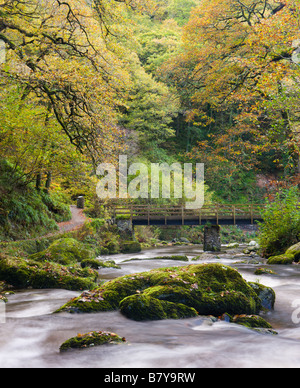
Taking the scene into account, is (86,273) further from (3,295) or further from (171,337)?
(171,337)

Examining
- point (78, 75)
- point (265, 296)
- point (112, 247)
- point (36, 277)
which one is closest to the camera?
point (265, 296)

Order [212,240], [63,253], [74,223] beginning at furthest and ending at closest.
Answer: [212,240] → [74,223] → [63,253]

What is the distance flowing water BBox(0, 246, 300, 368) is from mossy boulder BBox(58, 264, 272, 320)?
0.96ft

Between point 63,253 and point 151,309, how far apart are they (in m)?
6.61

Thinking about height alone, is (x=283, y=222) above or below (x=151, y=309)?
above

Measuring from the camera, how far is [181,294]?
6.65 m

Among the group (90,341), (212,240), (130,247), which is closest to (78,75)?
(90,341)

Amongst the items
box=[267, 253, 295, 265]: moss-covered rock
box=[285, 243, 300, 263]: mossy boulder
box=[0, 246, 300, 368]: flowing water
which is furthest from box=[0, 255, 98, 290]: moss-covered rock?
box=[285, 243, 300, 263]: mossy boulder

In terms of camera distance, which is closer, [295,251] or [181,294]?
[181,294]

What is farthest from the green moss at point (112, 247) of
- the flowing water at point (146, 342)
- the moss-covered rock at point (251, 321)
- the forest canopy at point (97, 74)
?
the moss-covered rock at point (251, 321)

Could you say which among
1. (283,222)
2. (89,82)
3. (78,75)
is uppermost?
(78,75)

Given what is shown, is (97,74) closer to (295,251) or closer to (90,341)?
(90,341)
